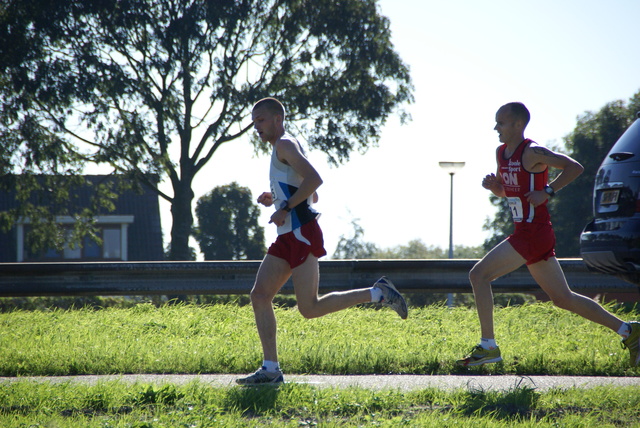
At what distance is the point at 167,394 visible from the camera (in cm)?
443

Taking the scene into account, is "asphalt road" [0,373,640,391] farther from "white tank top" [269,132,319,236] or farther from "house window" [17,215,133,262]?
"house window" [17,215,133,262]

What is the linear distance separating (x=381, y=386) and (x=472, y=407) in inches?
33.0

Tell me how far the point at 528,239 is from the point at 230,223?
45152mm

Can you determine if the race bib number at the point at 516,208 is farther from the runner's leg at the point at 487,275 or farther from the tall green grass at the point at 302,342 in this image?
the tall green grass at the point at 302,342

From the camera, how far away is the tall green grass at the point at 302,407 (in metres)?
3.90

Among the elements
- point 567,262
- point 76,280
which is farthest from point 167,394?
point 567,262

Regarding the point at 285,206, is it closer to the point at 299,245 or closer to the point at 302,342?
the point at 299,245

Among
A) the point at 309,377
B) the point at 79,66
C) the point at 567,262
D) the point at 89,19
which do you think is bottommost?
the point at 309,377

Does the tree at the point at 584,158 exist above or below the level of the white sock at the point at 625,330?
above

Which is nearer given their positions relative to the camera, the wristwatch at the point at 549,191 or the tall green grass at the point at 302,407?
the tall green grass at the point at 302,407

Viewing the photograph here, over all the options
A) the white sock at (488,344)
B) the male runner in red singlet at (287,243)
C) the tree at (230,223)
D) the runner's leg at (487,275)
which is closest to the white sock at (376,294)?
the male runner in red singlet at (287,243)

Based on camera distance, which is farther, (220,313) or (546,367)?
(220,313)

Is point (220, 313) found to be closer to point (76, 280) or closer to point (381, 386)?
point (76, 280)

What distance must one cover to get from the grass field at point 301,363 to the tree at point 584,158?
107ft
